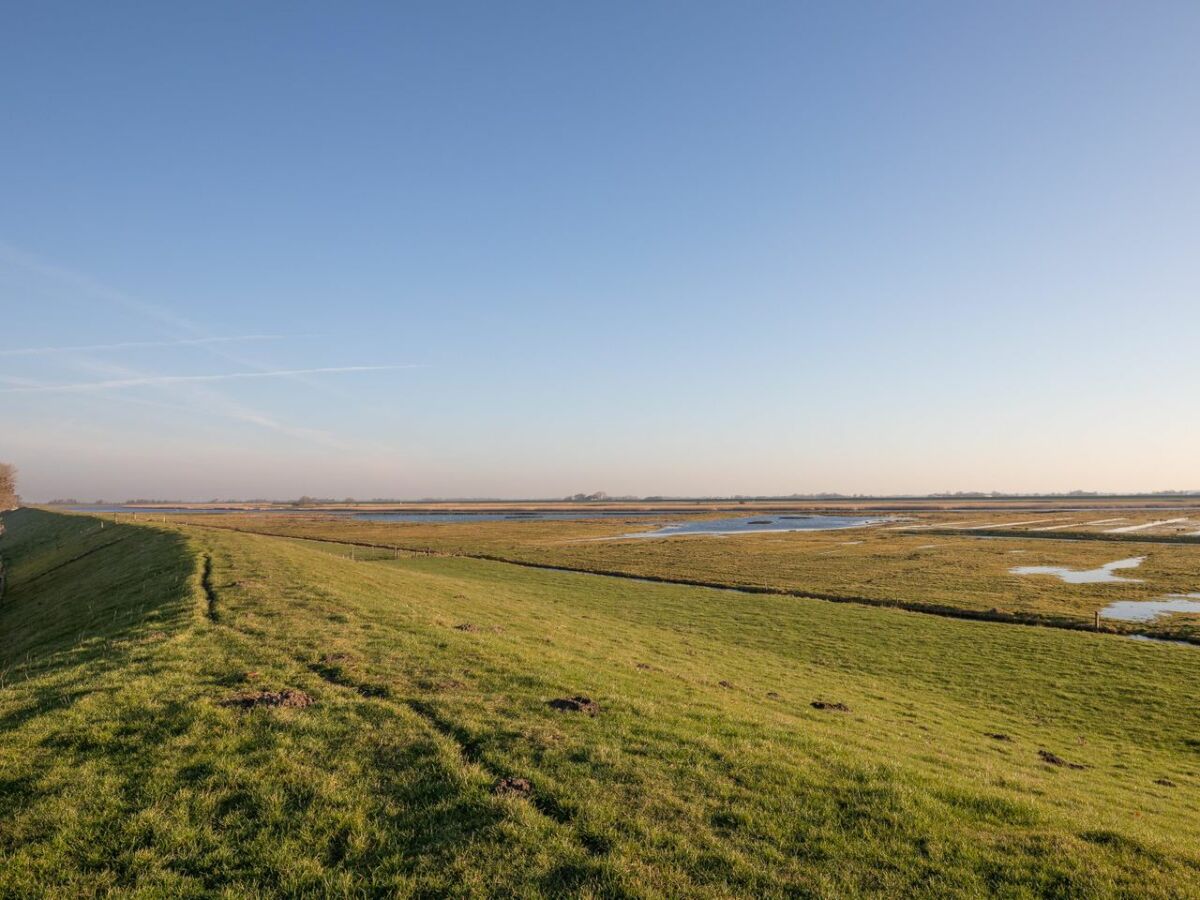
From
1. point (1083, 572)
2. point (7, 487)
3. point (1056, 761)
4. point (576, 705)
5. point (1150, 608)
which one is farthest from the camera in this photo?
point (7, 487)

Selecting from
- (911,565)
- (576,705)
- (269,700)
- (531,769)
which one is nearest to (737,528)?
(911,565)

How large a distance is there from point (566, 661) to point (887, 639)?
24.5 metres

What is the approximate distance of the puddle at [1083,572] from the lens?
6109 centimetres

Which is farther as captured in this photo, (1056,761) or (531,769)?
(1056,761)

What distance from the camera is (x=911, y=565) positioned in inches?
2808

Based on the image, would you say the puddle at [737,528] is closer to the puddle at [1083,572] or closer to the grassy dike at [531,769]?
the puddle at [1083,572]

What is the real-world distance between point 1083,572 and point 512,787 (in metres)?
81.7

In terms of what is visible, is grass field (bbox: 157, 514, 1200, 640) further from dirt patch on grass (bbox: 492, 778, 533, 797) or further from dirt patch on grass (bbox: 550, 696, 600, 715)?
dirt patch on grass (bbox: 492, 778, 533, 797)

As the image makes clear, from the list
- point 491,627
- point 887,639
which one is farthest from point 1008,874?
point 887,639

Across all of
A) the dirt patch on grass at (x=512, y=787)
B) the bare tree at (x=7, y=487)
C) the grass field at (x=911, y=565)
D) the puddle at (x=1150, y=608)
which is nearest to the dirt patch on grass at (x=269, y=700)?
the dirt patch on grass at (x=512, y=787)

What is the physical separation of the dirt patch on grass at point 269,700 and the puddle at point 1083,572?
71.9 meters

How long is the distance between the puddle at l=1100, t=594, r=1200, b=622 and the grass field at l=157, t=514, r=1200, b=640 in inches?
47.7

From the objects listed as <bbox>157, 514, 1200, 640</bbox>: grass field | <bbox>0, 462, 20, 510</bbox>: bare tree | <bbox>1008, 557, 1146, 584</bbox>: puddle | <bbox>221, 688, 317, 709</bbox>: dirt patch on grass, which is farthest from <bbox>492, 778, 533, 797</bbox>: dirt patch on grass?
<bbox>0, 462, 20, 510</bbox>: bare tree

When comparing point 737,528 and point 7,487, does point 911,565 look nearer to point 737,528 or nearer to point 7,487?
point 737,528
